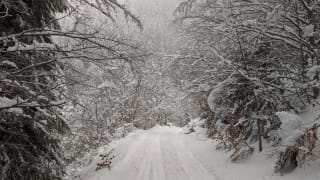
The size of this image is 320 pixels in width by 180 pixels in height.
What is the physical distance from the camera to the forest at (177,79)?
18.3 ft

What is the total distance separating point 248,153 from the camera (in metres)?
11.7

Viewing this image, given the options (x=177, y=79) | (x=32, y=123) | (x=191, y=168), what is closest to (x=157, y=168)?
(x=191, y=168)

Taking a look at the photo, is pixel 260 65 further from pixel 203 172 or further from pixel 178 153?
pixel 178 153

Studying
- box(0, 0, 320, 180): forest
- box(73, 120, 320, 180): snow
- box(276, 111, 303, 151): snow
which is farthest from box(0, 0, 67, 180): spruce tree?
box(276, 111, 303, 151): snow

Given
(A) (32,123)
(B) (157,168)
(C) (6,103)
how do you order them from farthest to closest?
(B) (157,168)
(A) (32,123)
(C) (6,103)

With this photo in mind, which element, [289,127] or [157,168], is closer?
[289,127]

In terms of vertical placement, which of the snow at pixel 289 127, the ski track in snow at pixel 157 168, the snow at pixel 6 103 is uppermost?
the snow at pixel 6 103

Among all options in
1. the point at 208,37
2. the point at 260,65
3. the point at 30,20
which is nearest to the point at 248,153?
the point at 260,65

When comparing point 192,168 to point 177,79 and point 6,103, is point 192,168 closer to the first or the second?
point 177,79

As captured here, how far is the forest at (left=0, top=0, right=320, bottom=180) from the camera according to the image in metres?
5.58

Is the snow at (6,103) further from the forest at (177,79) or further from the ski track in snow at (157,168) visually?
the ski track in snow at (157,168)

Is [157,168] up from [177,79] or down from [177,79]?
down

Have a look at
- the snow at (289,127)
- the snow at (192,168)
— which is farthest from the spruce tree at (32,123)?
the snow at (289,127)

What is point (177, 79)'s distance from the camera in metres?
17.1
